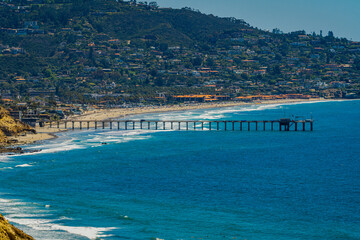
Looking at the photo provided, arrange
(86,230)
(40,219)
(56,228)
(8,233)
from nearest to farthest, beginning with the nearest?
1. (8,233)
2. (86,230)
3. (56,228)
4. (40,219)

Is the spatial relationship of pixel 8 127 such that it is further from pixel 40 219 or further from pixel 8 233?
pixel 8 233

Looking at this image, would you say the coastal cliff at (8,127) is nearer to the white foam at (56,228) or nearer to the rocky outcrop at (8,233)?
the white foam at (56,228)

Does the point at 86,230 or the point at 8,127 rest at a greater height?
the point at 8,127

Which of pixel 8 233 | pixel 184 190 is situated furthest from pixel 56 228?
pixel 8 233

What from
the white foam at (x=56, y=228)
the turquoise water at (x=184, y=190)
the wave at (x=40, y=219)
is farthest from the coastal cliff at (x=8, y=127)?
the white foam at (x=56, y=228)

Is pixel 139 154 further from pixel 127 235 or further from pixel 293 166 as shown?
pixel 127 235

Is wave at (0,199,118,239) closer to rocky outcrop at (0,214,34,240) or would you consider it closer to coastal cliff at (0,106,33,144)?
rocky outcrop at (0,214,34,240)

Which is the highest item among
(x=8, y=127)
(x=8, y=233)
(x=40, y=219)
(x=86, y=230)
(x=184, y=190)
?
(x=8, y=233)

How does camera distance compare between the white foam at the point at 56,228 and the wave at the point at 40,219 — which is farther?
the wave at the point at 40,219

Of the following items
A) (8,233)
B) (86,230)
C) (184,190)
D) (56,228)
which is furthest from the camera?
(184,190)

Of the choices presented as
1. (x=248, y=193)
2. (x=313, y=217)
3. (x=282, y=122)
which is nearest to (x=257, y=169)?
(x=248, y=193)
